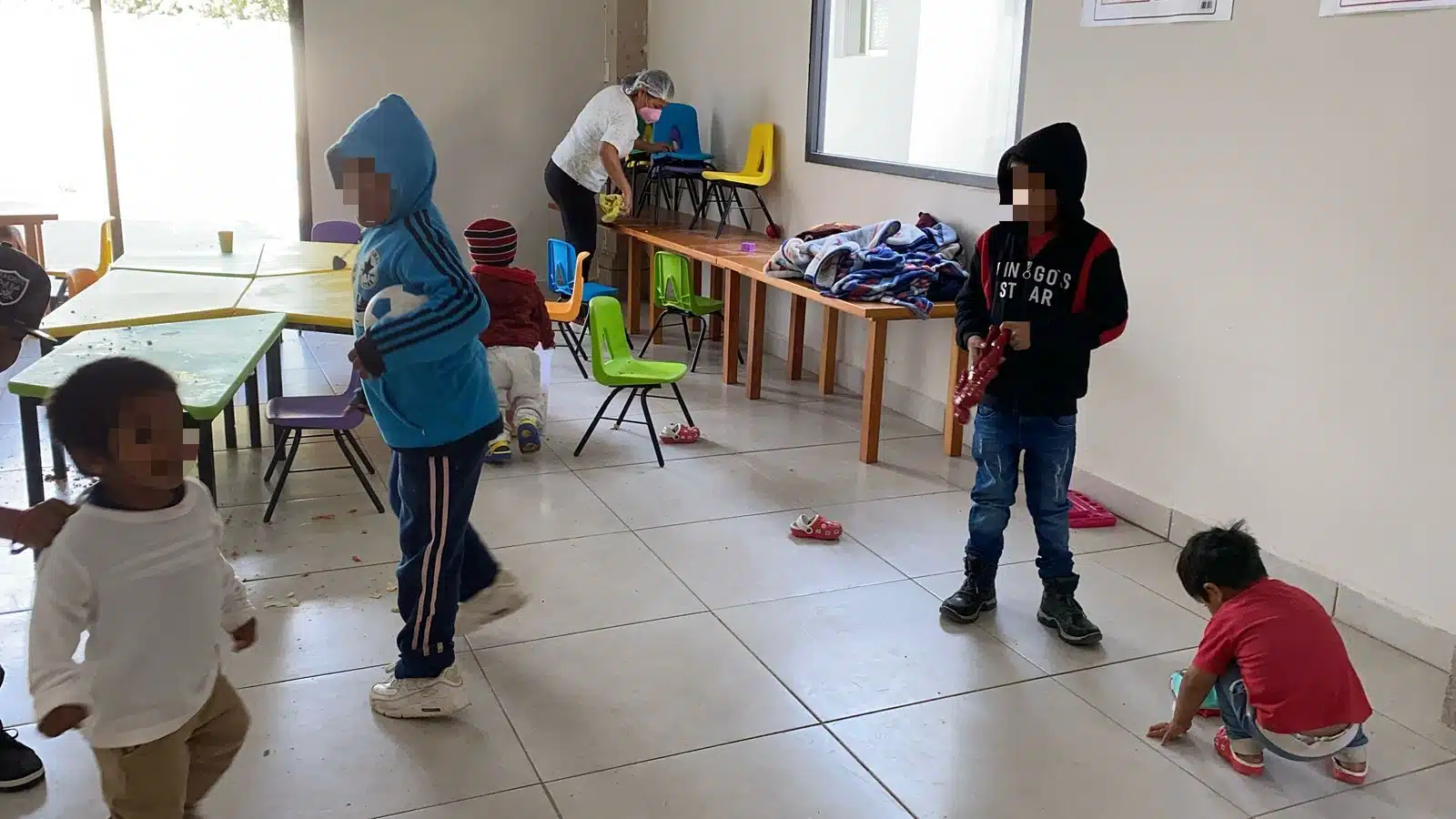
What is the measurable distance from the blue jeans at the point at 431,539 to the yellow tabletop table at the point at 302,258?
2406 millimetres

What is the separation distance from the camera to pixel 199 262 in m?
4.93

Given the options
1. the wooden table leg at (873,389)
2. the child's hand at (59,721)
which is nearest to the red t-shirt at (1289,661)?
the child's hand at (59,721)

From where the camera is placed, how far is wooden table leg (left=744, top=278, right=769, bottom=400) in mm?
5426

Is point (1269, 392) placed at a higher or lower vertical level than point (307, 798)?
higher

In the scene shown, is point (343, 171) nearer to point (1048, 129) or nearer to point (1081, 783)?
point (1048, 129)

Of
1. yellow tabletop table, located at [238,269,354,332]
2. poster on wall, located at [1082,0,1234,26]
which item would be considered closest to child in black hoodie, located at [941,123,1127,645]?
poster on wall, located at [1082,0,1234,26]

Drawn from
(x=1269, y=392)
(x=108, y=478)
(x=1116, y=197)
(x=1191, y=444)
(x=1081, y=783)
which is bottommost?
(x=1081, y=783)

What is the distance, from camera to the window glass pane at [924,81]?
470 centimetres

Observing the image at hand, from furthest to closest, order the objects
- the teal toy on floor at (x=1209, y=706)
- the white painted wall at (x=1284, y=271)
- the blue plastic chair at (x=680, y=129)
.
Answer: the blue plastic chair at (x=680, y=129) → the white painted wall at (x=1284, y=271) → the teal toy on floor at (x=1209, y=706)

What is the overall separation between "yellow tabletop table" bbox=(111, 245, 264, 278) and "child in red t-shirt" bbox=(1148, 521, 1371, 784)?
386 cm

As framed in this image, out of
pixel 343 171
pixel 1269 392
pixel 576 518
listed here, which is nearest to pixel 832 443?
pixel 576 518

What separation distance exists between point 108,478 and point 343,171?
88 cm

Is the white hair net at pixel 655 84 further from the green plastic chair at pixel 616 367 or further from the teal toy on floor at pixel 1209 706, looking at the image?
the teal toy on floor at pixel 1209 706

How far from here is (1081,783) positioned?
2375 mm
